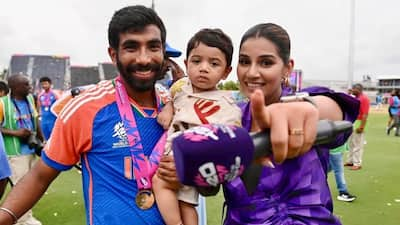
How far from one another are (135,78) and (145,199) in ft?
1.75

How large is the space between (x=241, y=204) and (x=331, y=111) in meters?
0.46

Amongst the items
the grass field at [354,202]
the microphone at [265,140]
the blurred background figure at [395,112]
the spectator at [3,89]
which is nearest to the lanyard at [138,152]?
the microphone at [265,140]

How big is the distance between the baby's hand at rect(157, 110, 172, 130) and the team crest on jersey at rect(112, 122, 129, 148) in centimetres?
19

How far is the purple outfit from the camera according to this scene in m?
1.36

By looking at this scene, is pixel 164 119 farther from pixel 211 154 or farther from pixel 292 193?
pixel 211 154

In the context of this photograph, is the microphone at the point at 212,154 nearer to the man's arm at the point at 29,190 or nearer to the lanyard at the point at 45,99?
the man's arm at the point at 29,190

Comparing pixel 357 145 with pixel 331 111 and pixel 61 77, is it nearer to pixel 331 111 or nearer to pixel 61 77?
pixel 331 111

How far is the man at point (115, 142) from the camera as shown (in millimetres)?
1658

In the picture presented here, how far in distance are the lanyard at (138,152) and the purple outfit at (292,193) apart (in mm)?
427

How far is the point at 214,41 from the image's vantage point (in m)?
2.04

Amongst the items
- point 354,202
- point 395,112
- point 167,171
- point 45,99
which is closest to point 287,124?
point 167,171

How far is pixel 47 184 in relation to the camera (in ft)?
5.86

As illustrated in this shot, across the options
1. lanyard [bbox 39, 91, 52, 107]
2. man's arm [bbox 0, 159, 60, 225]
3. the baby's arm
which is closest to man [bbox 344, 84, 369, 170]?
the baby's arm

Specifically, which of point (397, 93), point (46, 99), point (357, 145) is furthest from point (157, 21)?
point (397, 93)
